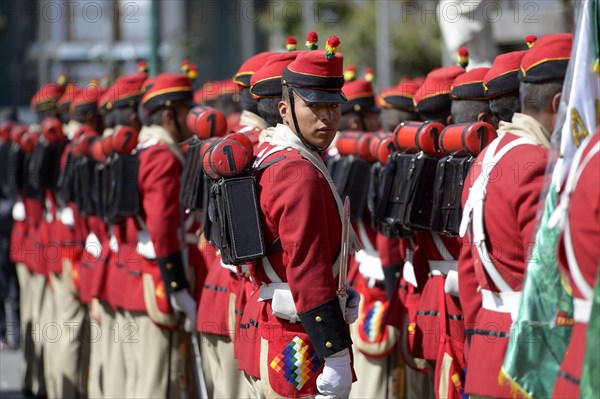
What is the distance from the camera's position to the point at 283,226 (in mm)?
4867

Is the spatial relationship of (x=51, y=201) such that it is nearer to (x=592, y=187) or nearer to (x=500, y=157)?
(x=500, y=157)

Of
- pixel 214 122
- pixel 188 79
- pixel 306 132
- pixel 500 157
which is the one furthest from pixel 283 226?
pixel 188 79

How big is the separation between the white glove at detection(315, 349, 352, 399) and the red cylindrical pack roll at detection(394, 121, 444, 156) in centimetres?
168

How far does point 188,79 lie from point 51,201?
2.71 metres

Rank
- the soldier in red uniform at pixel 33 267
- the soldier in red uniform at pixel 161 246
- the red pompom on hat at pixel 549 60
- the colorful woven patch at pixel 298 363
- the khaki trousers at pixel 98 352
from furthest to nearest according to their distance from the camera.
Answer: the soldier in red uniform at pixel 33 267 → the khaki trousers at pixel 98 352 → the soldier in red uniform at pixel 161 246 → the colorful woven patch at pixel 298 363 → the red pompom on hat at pixel 549 60

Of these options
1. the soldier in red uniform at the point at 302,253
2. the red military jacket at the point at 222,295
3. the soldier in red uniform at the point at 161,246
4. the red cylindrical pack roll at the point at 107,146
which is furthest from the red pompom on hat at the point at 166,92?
the soldier in red uniform at the point at 302,253

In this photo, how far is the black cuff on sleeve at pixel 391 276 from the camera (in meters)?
7.08

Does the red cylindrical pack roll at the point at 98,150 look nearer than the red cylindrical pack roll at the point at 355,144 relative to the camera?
No

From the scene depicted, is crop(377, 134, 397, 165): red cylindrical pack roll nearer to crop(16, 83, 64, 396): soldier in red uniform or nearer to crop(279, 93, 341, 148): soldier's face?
crop(279, 93, 341, 148): soldier's face

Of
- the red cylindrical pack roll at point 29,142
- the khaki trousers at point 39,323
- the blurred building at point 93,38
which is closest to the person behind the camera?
the khaki trousers at point 39,323

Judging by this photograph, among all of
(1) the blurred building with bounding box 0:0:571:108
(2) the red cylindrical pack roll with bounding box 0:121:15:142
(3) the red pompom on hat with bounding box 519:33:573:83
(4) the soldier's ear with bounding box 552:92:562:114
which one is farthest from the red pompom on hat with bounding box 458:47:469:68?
(1) the blurred building with bounding box 0:0:571:108

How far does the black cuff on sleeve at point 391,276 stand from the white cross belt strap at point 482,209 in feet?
7.53

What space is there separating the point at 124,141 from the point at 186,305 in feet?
3.70

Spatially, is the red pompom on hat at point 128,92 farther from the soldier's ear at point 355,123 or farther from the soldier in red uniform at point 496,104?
the soldier in red uniform at point 496,104
